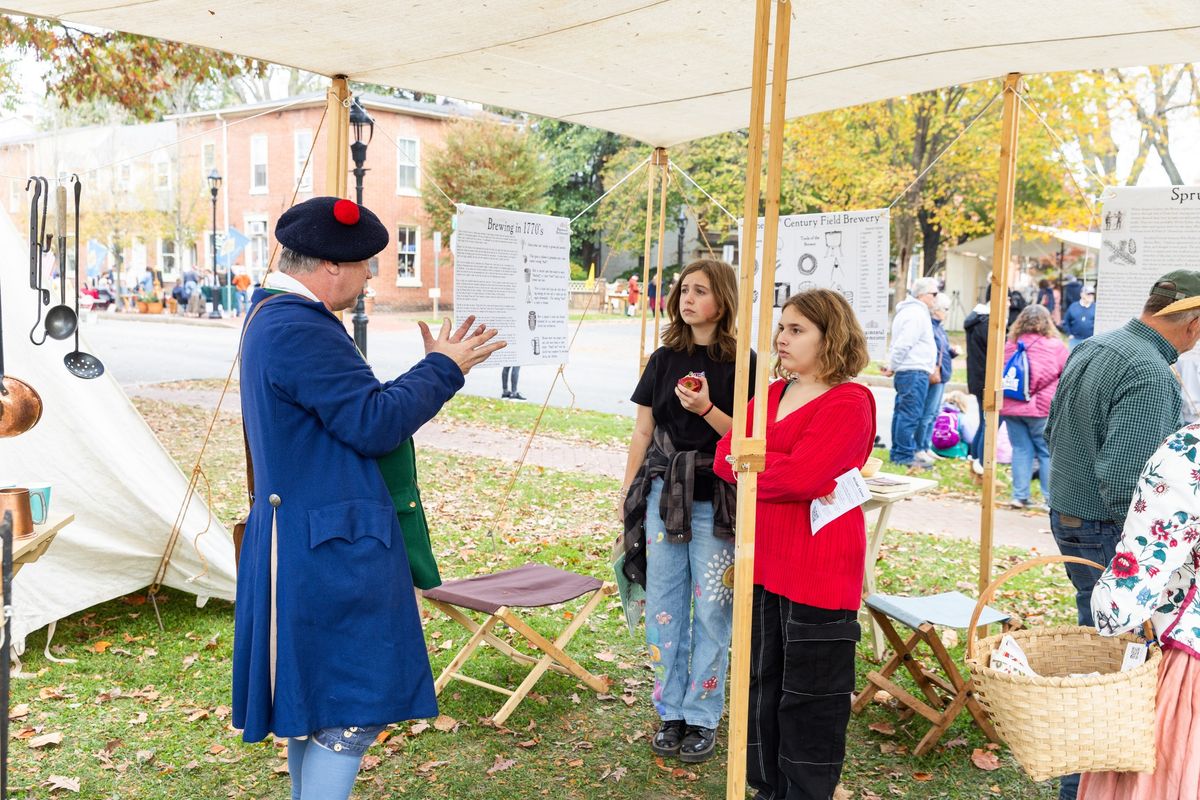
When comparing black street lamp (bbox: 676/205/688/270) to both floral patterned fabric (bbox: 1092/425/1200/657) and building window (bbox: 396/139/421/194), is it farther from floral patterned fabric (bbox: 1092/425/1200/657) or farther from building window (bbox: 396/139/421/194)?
floral patterned fabric (bbox: 1092/425/1200/657)

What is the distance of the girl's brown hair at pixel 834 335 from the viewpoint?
298cm

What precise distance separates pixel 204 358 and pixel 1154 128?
1608 cm

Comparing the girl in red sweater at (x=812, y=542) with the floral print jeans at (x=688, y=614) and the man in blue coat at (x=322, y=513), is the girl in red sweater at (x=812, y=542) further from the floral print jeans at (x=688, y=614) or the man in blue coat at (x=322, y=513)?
the man in blue coat at (x=322, y=513)

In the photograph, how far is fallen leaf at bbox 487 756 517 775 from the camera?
137 inches

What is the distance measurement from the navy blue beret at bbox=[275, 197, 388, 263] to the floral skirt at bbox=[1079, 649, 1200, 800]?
6.72ft

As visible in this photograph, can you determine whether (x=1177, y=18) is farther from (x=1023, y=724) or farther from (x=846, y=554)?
(x=1023, y=724)

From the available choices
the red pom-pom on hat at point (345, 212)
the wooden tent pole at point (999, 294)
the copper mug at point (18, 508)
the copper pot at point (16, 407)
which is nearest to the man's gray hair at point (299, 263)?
the red pom-pom on hat at point (345, 212)

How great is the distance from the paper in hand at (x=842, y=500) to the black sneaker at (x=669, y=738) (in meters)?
1.15

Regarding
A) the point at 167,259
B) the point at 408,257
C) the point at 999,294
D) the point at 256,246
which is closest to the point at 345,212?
the point at 999,294

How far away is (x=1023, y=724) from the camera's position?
2168 millimetres

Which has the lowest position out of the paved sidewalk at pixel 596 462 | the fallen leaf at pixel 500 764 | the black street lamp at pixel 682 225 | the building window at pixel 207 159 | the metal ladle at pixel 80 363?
the fallen leaf at pixel 500 764

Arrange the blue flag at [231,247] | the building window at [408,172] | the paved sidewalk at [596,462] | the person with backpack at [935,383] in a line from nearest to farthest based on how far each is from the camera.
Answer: the paved sidewalk at [596,462], the person with backpack at [935,383], the blue flag at [231,247], the building window at [408,172]

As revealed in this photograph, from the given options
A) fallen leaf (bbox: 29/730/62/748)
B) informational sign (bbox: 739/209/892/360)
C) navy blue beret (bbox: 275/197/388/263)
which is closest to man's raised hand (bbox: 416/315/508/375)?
navy blue beret (bbox: 275/197/388/263)

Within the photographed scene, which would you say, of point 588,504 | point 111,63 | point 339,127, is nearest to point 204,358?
point 111,63
